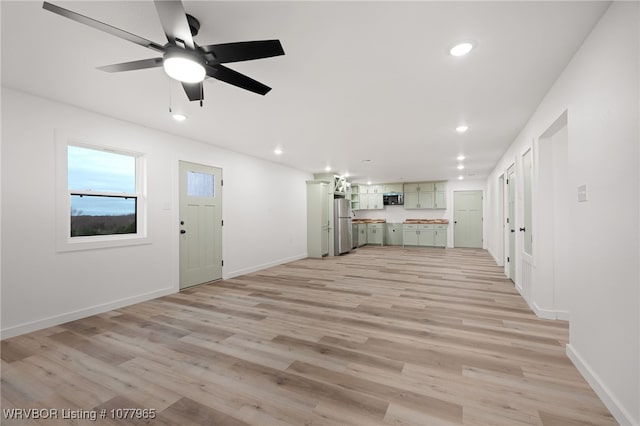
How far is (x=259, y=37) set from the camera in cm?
196

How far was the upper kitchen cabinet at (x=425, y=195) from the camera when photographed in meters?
9.80

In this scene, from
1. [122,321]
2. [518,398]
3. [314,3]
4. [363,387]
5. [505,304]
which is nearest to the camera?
[314,3]

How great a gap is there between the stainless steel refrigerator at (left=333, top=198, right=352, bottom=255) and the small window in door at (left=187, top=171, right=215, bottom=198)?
13.0ft

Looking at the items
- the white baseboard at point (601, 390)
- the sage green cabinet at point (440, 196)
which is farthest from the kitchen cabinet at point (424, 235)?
the white baseboard at point (601, 390)

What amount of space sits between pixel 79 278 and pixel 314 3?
3.79 metres

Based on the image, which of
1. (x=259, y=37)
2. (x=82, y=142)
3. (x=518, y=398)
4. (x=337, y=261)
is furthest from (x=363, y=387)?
(x=337, y=261)

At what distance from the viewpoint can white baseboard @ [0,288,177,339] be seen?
2718 millimetres

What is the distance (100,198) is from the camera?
3.52 metres

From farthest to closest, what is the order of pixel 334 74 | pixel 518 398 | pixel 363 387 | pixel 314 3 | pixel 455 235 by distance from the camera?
pixel 455 235, pixel 334 74, pixel 363 387, pixel 518 398, pixel 314 3

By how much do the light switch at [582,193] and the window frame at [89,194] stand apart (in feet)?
15.7

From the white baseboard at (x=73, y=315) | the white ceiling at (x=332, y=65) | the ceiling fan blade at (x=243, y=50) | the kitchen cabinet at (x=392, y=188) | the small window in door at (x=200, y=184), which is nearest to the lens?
the ceiling fan blade at (x=243, y=50)

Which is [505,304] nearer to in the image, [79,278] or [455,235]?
[79,278]

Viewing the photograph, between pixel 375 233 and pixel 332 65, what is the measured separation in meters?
8.91

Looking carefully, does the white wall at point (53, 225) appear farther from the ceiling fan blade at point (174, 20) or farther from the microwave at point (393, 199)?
the microwave at point (393, 199)
